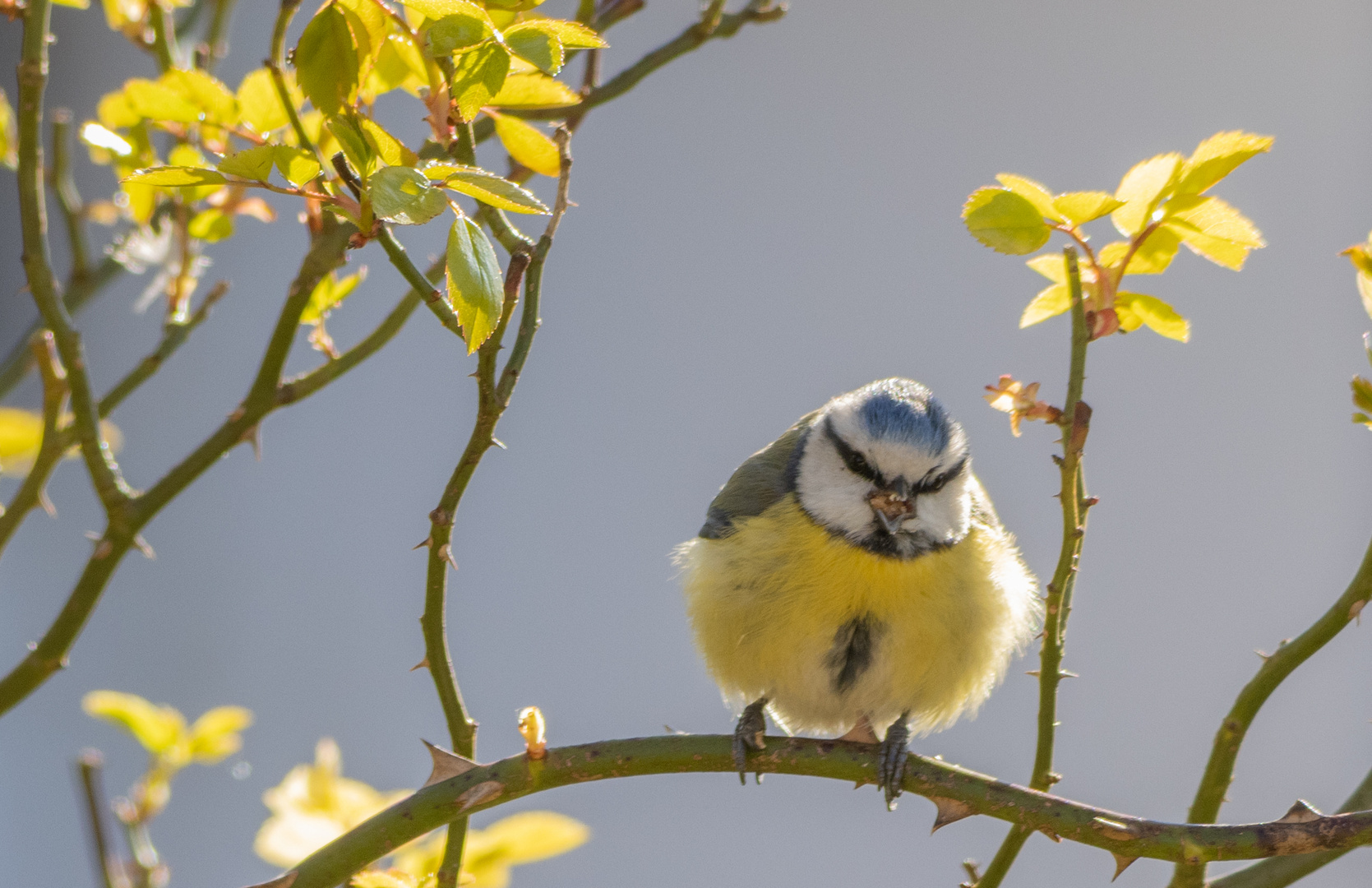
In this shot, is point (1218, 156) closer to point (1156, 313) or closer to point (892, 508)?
point (1156, 313)

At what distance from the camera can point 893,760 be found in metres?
0.89

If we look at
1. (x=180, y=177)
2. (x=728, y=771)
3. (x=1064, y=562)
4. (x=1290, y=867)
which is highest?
(x=180, y=177)

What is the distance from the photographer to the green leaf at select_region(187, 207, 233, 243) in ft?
2.89

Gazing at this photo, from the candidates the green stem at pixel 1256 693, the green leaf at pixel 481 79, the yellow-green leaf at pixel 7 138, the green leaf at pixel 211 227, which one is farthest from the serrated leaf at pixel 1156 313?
the yellow-green leaf at pixel 7 138

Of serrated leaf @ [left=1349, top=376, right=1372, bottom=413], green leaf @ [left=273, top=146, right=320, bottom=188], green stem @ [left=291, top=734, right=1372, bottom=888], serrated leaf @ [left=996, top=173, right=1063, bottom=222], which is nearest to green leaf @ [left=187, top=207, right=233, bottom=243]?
green leaf @ [left=273, top=146, right=320, bottom=188]

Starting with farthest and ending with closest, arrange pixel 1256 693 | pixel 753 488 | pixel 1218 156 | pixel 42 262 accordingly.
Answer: pixel 753 488 < pixel 42 262 < pixel 1256 693 < pixel 1218 156

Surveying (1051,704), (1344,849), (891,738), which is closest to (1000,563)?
(891,738)

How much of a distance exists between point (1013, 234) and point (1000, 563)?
1.82 feet

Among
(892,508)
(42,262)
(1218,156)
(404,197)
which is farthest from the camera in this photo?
(892,508)

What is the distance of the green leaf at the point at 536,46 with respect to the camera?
52cm

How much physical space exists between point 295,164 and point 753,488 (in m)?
0.75

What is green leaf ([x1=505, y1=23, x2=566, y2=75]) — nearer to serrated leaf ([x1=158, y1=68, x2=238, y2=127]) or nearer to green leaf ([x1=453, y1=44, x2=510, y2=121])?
green leaf ([x1=453, y1=44, x2=510, y2=121])

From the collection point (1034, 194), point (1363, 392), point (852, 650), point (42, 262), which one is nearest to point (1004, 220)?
point (1034, 194)

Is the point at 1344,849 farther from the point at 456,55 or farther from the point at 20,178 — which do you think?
the point at 20,178
